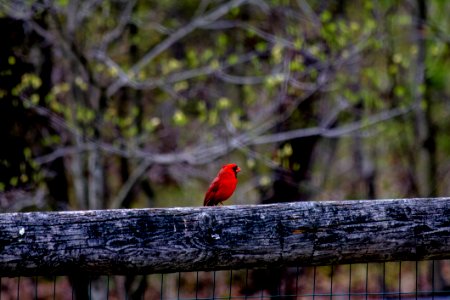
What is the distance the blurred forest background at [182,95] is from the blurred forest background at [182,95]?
0.9 inches

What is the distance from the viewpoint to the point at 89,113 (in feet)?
22.5

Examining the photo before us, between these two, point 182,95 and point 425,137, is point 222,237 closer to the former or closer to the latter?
point 182,95

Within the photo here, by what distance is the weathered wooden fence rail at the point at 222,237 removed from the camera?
1930mm

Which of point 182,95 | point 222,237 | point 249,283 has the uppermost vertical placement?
point 182,95

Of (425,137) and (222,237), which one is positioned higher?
(425,137)

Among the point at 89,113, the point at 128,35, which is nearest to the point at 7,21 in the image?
the point at 89,113

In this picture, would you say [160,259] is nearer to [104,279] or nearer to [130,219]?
[130,219]

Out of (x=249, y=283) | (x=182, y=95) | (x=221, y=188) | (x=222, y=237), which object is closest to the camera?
(x=222, y=237)

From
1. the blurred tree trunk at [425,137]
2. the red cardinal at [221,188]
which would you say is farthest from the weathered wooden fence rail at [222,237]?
the blurred tree trunk at [425,137]

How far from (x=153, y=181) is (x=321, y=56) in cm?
296

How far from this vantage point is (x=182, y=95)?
839 centimetres

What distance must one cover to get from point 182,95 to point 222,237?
641 cm

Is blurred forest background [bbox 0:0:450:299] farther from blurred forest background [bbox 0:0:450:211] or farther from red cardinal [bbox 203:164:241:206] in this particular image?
red cardinal [bbox 203:164:241:206]

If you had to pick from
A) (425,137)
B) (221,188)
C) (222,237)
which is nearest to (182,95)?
(425,137)
